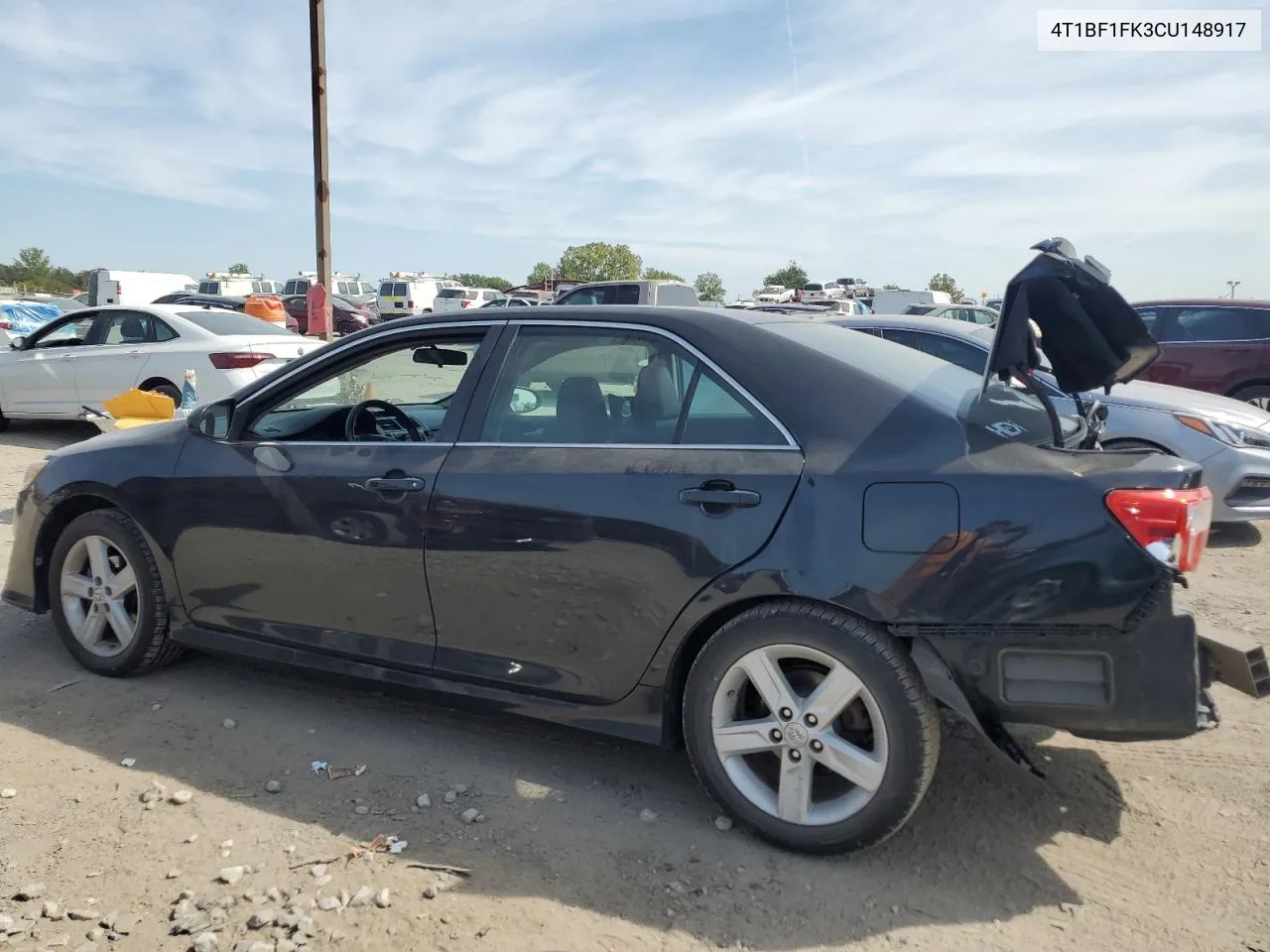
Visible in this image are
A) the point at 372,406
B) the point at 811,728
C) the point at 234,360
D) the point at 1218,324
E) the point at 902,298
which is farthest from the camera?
the point at 902,298

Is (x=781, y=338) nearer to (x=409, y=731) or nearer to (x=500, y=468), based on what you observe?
(x=500, y=468)

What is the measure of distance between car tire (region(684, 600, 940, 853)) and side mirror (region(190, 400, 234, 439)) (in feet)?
7.24

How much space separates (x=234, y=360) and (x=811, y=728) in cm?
878

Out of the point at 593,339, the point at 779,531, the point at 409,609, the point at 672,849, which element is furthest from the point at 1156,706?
the point at 409,609

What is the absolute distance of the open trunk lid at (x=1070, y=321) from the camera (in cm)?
304

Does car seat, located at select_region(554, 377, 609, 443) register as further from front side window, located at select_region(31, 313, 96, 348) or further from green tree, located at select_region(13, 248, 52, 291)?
green tree, located at select_region(13, 248, 52, 291)

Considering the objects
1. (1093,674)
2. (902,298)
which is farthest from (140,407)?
(902,298)

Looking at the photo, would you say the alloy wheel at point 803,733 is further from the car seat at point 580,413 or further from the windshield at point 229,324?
the windshield at point 229,324

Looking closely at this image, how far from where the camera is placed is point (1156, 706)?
8.57 feet

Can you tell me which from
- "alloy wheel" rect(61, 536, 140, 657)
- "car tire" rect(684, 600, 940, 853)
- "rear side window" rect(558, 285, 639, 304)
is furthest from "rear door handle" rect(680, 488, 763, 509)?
"rear side window" rect(558, 285, 639, 304)

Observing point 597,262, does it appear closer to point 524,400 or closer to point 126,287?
point 126,287

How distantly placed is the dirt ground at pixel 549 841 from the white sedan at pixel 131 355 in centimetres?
669

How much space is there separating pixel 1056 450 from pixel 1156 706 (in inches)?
28.5

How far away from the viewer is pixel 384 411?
4.22m
